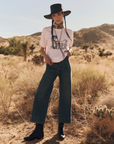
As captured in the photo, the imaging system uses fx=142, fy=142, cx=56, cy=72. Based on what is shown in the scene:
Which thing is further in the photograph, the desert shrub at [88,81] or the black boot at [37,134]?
the desert shrub at [88,81]

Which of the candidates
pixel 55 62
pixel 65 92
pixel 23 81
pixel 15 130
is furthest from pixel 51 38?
pixel 23 81

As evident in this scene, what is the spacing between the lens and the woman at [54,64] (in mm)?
2143

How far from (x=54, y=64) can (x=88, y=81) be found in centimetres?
253

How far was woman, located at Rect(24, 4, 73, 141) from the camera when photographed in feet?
7.03

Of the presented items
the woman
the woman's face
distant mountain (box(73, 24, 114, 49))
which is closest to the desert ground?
the woman

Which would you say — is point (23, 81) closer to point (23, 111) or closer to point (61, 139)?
point (23, 111)

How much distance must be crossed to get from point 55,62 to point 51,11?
0.78 meters

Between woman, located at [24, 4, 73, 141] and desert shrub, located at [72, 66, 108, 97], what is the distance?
172cm

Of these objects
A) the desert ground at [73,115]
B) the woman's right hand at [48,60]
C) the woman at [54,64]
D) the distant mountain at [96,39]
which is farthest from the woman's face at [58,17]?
the distant mountain at [96,39]

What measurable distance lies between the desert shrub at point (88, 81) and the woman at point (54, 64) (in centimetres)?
172

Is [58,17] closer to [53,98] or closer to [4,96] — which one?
[53,98]

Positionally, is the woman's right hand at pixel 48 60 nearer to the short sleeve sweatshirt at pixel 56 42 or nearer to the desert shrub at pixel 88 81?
the short sleeve sweatshirt at pixel 56 42

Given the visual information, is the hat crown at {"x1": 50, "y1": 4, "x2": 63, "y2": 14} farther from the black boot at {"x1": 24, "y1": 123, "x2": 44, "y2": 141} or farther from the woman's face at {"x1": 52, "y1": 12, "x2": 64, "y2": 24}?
the black boot at {"x1": 24, "y1": 123, "x2": 44, "y2": 141}

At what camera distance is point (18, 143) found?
7.08 ft
